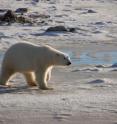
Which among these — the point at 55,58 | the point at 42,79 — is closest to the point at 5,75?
the point at 42,79

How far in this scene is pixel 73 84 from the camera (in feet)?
35.2

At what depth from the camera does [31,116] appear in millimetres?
7859

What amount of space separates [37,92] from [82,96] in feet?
3.33

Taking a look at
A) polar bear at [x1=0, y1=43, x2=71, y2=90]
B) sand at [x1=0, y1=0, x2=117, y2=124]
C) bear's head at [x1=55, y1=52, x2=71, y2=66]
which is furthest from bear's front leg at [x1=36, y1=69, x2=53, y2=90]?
bear's head at [x1=55, y1=52, x2=71, y2=66]

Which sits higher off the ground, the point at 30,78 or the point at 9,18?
the point at 30,78

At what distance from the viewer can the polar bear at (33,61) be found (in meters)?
10.4

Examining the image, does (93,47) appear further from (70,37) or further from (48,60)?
(48,60)

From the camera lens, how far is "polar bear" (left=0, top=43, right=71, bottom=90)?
410 inches

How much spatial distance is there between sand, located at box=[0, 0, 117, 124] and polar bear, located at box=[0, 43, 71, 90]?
0.25 metres

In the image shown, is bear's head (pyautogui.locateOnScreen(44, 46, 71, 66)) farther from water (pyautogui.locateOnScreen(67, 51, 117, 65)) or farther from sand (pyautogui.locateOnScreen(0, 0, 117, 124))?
water (pyautogui.locateOnScreen(67, 51, 117, 65))

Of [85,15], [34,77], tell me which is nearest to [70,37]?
[85,15]

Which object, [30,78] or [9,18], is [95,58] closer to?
[30,78]

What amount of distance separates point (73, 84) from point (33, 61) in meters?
0.87

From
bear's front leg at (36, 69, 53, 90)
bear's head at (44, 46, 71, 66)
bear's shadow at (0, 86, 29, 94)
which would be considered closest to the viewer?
bear's shadow at (0, 86, 29, 94)
